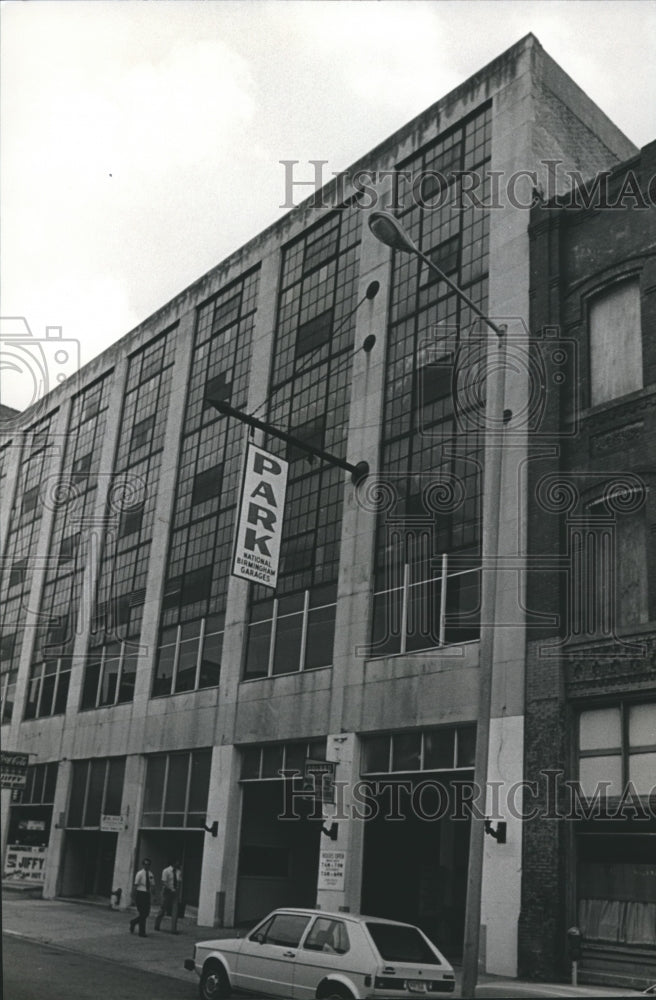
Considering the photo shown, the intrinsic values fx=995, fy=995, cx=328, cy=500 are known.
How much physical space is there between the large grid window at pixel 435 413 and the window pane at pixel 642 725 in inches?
176

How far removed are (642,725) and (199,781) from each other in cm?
1578

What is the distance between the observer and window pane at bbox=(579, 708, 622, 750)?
19.2 metres

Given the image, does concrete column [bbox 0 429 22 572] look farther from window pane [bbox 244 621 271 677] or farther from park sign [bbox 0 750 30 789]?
park sign [bbox 0 750 30 789]

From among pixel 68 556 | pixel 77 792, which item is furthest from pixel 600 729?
pixel 68 556

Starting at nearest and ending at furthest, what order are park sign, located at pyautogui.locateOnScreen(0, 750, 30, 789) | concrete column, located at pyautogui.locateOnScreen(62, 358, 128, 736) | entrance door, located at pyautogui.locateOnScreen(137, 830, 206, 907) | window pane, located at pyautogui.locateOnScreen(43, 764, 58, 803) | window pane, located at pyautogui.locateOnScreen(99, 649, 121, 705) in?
park sign, located at pyautogui.locateOnScreen(0, 750, 30, 789) → entrance door, located at pyautogui.locateOnScreen(137, 830, 206, 907) → window pane, located at pyautogui.locateOnScreen(99, 649, 121, 705) → window pane, located at pyautogui.locateOnScreen(43, 764, 58, 803) → concrete column, located at pyautogui.locateOnScreen(62, 358, 128, 736)

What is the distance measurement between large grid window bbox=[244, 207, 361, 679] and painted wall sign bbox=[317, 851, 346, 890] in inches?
195

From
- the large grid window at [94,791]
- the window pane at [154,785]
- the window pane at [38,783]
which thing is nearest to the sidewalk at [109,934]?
the large grid window at [94,791]

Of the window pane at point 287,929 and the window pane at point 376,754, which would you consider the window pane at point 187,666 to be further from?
the window pane at point 287,929

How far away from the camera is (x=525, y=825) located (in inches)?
778

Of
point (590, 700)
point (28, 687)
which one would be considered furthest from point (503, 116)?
point (28, 687)

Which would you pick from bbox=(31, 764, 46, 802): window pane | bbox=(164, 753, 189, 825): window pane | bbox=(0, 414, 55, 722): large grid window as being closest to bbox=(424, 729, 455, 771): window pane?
bbox=(164, 753, 189, 825): window pane

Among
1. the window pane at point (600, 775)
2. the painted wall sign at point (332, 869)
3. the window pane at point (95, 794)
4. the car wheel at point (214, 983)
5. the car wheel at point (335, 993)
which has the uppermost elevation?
the window pane at point (600, 775)

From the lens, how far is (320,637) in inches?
1070

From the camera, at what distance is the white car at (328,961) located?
12766mm
